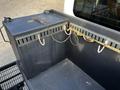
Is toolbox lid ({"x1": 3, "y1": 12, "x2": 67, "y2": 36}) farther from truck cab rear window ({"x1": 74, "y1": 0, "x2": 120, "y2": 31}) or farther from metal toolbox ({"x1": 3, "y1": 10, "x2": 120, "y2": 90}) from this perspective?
truck cab rear window ({"x1": 74, "y1": 0, "x2": 120, "y2": 31})

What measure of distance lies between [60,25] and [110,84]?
2.14 feet

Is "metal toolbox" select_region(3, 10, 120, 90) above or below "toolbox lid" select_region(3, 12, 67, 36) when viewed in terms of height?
below

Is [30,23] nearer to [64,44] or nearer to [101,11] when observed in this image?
[64,44]

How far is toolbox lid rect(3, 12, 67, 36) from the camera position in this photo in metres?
0.91

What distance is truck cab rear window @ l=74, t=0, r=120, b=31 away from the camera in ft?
3.05

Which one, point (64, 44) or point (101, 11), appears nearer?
point (101, 11)

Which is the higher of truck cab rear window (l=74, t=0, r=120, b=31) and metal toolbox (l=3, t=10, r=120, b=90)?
truck cab rear window (l=74, t=0, r=120, b=31)

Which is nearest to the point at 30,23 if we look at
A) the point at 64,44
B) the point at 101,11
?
the point at 64,44

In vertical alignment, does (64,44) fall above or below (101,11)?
below

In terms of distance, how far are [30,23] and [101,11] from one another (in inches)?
23.9

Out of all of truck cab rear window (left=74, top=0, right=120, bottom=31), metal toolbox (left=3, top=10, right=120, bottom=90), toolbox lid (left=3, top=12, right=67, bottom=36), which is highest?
truck cab rear window (left=74, top=0, right=120, bottom=31)

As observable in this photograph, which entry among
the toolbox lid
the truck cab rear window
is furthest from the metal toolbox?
the truck cab rear window

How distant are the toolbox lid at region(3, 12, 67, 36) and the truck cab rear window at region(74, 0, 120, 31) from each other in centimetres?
20

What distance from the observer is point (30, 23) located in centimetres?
101
